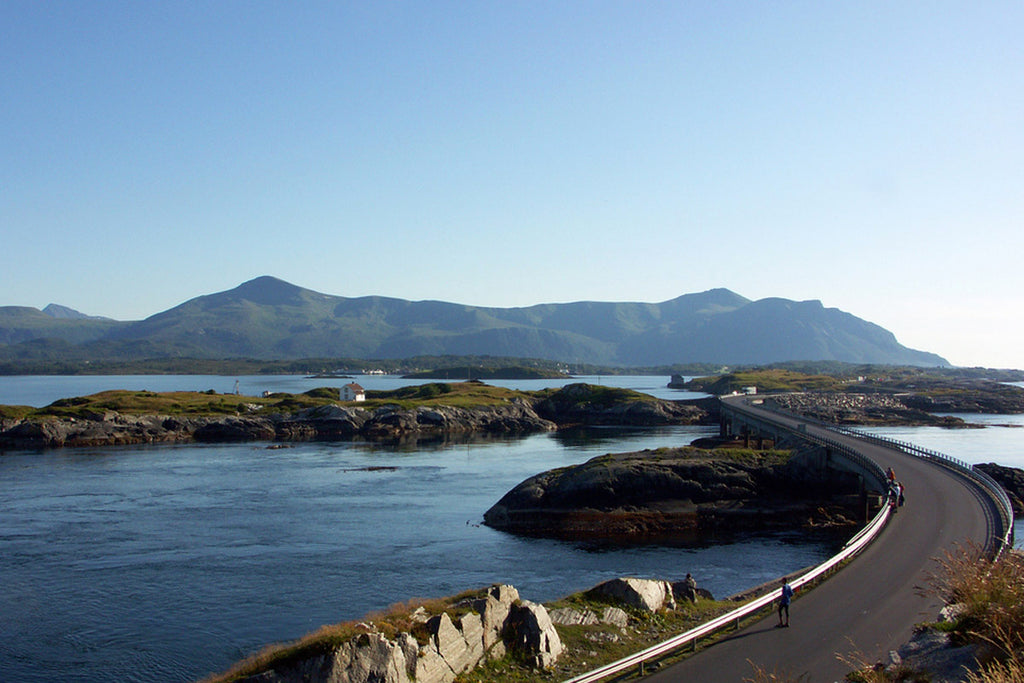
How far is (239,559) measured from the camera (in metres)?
42.0

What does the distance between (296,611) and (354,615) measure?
9.53 feet


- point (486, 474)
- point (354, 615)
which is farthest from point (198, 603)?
point (486, 474)

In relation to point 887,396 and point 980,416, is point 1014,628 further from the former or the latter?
point 887,396

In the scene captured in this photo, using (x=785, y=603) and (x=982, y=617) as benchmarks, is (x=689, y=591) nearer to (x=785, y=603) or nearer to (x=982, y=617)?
(x=785, y=603)

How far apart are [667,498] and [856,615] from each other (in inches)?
1180

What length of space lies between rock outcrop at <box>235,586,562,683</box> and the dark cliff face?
87.5ft

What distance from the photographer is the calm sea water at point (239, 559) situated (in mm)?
29938

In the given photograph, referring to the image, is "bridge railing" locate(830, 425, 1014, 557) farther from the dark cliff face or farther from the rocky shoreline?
the rocky shoreline

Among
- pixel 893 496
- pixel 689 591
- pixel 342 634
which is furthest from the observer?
pixel 893 496

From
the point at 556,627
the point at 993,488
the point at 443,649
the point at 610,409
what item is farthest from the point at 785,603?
the point at 610,409

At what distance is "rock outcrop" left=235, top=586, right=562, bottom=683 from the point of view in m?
18.9

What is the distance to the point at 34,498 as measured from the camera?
5947 centimetres

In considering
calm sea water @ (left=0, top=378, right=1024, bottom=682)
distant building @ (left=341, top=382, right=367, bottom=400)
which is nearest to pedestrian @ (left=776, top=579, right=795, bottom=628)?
calm sea water @ (left=0, top=378, right=1024, bottom=682)

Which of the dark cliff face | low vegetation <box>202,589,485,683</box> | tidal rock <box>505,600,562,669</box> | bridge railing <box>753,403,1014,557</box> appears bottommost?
the dark cliff face
